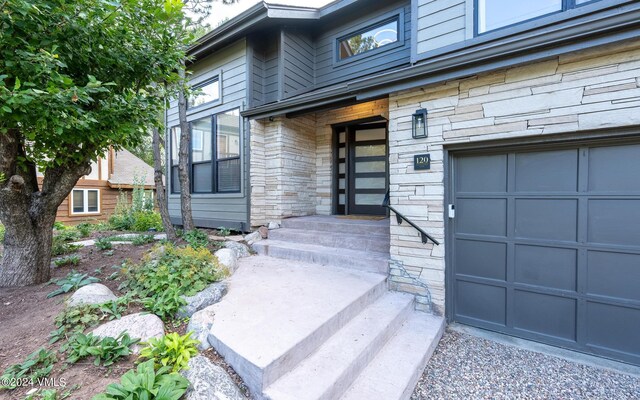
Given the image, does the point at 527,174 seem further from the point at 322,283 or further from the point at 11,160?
the point at 11,160

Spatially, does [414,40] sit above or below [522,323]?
above

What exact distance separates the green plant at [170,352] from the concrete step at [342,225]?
2.93 meters

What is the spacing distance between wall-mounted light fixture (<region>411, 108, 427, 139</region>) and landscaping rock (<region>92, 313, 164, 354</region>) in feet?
10.4

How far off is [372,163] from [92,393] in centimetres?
510

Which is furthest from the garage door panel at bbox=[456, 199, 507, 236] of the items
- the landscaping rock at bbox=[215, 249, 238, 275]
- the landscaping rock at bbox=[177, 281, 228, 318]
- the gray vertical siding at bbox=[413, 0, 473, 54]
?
the landscaping rock at bbox=[215, 249, 238, 275]

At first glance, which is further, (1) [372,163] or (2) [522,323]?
(1) [372,163]

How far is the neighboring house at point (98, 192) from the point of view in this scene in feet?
35.9

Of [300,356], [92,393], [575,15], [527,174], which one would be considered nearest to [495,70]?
[575,15]

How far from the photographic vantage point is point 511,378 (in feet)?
7.82

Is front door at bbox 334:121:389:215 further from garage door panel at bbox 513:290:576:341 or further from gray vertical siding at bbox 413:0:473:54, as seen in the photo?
garage door panel at bbox 513:290:576:341

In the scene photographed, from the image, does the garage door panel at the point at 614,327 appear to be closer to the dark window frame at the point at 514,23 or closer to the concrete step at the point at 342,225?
the concrete step at the point at 342,225

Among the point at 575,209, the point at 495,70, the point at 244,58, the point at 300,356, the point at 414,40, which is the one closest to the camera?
the point at 300,356

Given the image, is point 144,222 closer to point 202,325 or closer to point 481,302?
point 202,325

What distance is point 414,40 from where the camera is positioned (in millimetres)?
3541
